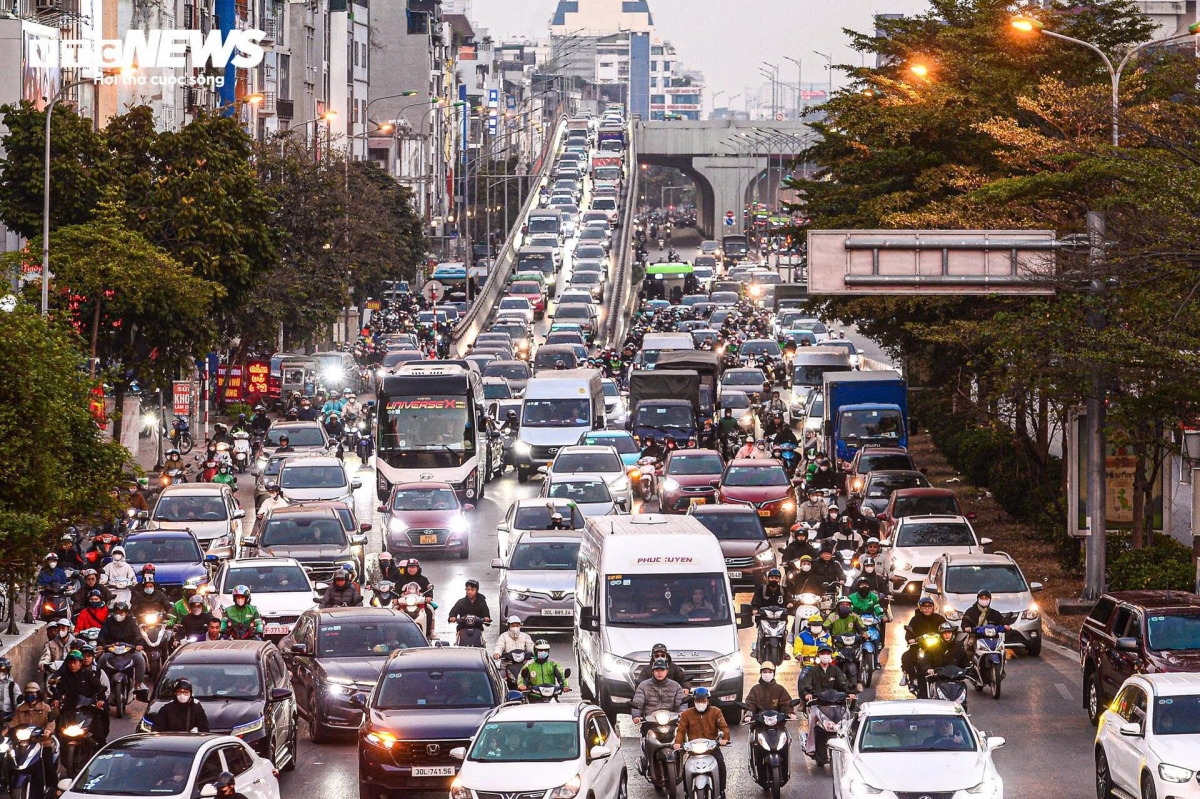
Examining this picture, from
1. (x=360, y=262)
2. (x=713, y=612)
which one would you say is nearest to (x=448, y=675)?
(x=713, y=612)

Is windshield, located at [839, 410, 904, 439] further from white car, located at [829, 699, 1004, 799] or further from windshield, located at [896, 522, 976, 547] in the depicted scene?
white car, located at [829, 699, 1004, 799]

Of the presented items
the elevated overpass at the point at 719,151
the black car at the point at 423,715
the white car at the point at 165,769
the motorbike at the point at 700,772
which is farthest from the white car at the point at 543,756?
the elevated overpass at the point at 719,151

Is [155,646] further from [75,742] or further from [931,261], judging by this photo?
[931,261]

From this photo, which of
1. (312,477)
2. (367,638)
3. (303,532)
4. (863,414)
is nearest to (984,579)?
(367,638)

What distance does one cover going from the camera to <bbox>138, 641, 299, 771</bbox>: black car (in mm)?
20094

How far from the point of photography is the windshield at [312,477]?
4041 centimetres

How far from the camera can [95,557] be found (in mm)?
31094

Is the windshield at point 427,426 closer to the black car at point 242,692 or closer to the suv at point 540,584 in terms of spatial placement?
the suv at point 540,584

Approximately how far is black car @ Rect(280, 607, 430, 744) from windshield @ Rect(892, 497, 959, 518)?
16.1 metres

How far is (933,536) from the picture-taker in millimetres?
33781

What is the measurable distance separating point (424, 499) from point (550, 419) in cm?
1250

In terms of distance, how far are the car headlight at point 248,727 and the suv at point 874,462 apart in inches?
1001

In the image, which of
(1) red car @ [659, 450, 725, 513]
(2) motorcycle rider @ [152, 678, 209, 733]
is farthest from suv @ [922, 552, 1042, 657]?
(1) red car @ [659, 450, 725, 513]

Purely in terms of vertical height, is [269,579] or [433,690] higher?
[269,579]
